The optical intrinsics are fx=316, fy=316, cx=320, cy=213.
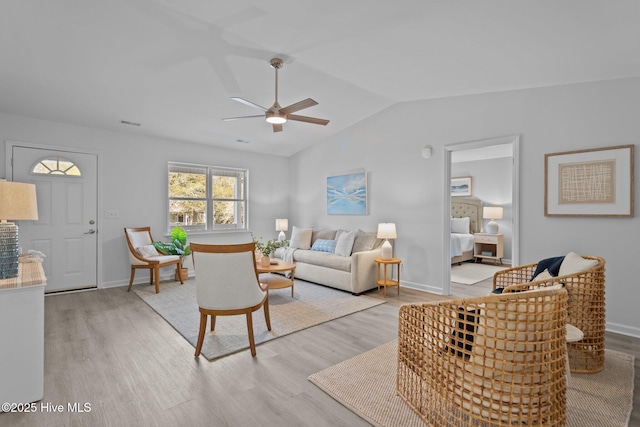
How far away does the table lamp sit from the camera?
85.4 inches

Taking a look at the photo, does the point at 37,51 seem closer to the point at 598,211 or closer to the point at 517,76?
the point at 517,76

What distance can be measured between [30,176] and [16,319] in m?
3.34

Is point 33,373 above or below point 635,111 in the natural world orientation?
below

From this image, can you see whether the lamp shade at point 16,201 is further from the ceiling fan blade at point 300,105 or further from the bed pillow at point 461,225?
the bed pillow at point 461,225

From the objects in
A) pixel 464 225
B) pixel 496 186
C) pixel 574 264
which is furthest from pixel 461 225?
pixel 574 264

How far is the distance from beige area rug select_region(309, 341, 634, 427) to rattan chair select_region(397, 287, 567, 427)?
13.4 inches

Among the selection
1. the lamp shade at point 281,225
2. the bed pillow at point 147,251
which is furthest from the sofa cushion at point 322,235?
the bed pillow at point 147,251

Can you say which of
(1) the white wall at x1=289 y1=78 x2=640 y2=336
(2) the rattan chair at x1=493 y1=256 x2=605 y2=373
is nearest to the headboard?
(1) the white wall at x1=289 y1=78 x2=640 y2=336

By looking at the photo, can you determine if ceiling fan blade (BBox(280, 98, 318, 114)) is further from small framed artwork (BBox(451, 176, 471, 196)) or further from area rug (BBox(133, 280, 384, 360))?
small framed artwork (BBox(451, 176, 471, 196))

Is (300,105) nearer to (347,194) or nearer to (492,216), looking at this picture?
(347,194)

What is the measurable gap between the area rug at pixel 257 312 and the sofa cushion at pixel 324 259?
0.36 metres

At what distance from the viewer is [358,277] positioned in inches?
177

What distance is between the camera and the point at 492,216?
7188 mm

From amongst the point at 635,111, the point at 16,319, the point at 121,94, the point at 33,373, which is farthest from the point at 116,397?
the point at 635,111
